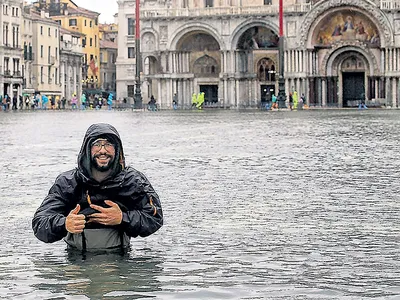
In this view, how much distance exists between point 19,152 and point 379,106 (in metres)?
58.8

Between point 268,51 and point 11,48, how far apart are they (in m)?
23.9

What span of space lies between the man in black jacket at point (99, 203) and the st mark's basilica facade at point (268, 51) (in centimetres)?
7066

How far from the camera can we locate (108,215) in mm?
8039

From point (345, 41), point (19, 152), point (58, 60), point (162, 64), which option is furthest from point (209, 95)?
point (19, 152)

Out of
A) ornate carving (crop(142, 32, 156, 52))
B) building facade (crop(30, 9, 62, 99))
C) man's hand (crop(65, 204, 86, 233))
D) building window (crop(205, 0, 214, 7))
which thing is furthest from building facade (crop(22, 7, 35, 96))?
man's hand (crop(65, 204, 86, 233))

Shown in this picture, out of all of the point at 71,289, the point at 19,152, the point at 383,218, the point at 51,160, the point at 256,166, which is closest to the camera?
the point at 71,289

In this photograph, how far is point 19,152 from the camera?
21031 mm

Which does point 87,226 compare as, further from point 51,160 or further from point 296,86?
point 296,86

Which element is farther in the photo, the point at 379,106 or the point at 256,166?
the point at 379,106

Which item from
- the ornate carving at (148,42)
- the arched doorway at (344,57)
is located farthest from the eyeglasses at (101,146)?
the ornate carving at (148,42)

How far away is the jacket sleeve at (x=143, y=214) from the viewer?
8.17 m

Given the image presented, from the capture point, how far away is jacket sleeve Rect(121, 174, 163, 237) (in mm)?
8172

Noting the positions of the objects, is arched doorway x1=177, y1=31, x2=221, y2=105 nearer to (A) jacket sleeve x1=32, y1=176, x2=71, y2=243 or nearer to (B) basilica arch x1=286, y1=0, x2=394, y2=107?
(B) basilica arch x1=286, y1=0, x2=394, y2=107

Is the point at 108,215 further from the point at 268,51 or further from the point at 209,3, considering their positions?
the point at 209,3
